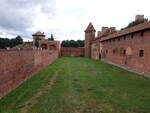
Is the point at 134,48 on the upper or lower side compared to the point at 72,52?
upper

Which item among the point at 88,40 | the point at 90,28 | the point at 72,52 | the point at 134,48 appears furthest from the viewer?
the point at 72,52

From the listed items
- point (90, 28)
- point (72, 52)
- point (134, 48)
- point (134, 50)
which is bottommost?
point (72, 52)

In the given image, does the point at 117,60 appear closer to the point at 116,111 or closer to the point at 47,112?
the point at 116,111

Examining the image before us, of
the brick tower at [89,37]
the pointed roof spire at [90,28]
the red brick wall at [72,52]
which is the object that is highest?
the pointed roof spire at [90,28]

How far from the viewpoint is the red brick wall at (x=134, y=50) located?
10023 mm

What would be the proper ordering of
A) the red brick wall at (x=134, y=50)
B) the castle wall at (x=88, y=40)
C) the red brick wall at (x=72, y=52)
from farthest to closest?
the red brick wall at (x=72, y=52) → the castle wall at (x=88, y=40) → the red brick wall at (x=134, y=50)

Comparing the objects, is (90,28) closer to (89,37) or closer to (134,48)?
(89,37)

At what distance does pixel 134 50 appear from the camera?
11.9 meters

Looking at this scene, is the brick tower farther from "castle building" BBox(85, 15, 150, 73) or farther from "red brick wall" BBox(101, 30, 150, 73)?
"red brick wall" BBox(101, 30, 150, 73)

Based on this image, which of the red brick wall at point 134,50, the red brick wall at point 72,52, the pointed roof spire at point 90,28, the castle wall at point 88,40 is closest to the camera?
the red brick wall at point 134,50

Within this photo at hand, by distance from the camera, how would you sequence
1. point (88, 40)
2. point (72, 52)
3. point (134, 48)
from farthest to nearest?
point (72, 52) < point (88, 40) < point (134, 48)

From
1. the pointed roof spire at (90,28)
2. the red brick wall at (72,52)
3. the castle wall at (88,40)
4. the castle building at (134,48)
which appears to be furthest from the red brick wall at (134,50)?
the red brick wall at (72,52)

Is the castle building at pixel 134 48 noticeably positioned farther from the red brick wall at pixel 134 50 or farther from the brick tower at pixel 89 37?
the brick tower at pixel 89 37

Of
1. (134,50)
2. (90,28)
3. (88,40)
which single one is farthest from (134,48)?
(90,28)
